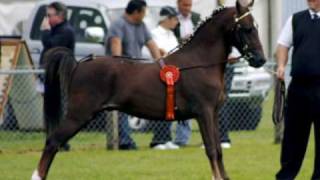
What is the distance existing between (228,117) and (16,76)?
3.35 metres

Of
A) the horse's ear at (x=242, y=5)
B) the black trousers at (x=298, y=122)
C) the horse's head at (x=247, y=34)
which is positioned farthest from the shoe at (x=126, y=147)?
the black trousers at (x=298, y=122)

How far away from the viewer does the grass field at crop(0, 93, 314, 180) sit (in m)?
14.0

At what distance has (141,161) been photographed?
51.1 feet

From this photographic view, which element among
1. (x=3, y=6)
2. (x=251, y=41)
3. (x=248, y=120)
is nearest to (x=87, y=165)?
(x=251, y=41)

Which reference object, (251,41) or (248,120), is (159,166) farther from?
(248,120)

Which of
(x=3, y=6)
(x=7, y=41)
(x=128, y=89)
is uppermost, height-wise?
(x=128, y=89)

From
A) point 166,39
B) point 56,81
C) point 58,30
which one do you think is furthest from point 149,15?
point 56,81

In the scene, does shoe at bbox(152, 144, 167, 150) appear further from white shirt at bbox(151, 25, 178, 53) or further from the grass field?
white shirt at bbox(151, 25, 178, 53)

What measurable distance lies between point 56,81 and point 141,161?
2.21 meters

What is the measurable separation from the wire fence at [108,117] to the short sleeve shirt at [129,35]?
0.98 metres

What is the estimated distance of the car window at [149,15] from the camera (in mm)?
20203

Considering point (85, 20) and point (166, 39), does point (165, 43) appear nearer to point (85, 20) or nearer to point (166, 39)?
point (166, 39)

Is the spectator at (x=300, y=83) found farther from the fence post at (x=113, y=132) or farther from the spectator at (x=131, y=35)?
the fence post at (x=113, y=132)

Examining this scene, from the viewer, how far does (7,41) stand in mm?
18344
